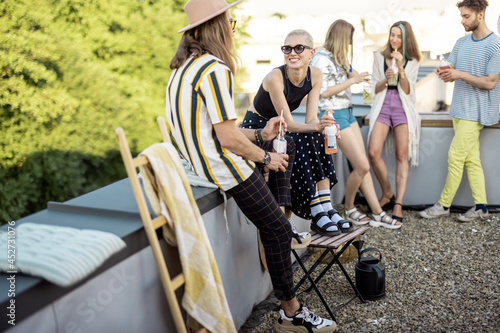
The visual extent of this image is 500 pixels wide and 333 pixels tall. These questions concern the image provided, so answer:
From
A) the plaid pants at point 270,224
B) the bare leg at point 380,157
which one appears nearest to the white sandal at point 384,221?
the bare leg at point 380,157

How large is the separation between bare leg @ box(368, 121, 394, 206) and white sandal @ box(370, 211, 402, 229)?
416 mm

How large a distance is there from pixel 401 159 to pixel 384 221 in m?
0.71

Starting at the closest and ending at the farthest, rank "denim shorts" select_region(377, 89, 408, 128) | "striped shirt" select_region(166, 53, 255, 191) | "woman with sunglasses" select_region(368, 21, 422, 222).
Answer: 1. "striped shirt" select_region(166, 53, 255, 191)
2. "woman with sunglasses" select_region(368, 21, 422, 222)
3. "denim shorts" select_region(377, 89, 408, 128)

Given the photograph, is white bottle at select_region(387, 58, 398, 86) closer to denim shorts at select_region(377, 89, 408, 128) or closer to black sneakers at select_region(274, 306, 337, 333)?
denim shorts at select_region(377, 89, 408, 128)

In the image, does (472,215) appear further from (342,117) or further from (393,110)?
(342,117)

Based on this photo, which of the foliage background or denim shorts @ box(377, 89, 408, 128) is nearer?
denim shorts @ box(377, 89, 408, 128)

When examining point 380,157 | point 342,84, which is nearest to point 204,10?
point 342,84

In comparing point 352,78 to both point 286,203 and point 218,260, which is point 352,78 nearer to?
point 286,203

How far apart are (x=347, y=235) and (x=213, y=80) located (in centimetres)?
159

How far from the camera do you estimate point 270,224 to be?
2.66 meters

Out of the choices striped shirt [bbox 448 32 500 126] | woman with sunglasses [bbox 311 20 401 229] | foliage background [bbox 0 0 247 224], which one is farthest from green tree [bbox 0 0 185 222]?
striped shirt [bbox 448 32 500 126]

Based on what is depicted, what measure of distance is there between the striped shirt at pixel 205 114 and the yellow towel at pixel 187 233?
28cm

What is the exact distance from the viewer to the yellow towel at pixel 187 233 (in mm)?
2064

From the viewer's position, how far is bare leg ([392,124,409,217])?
5180 mm
